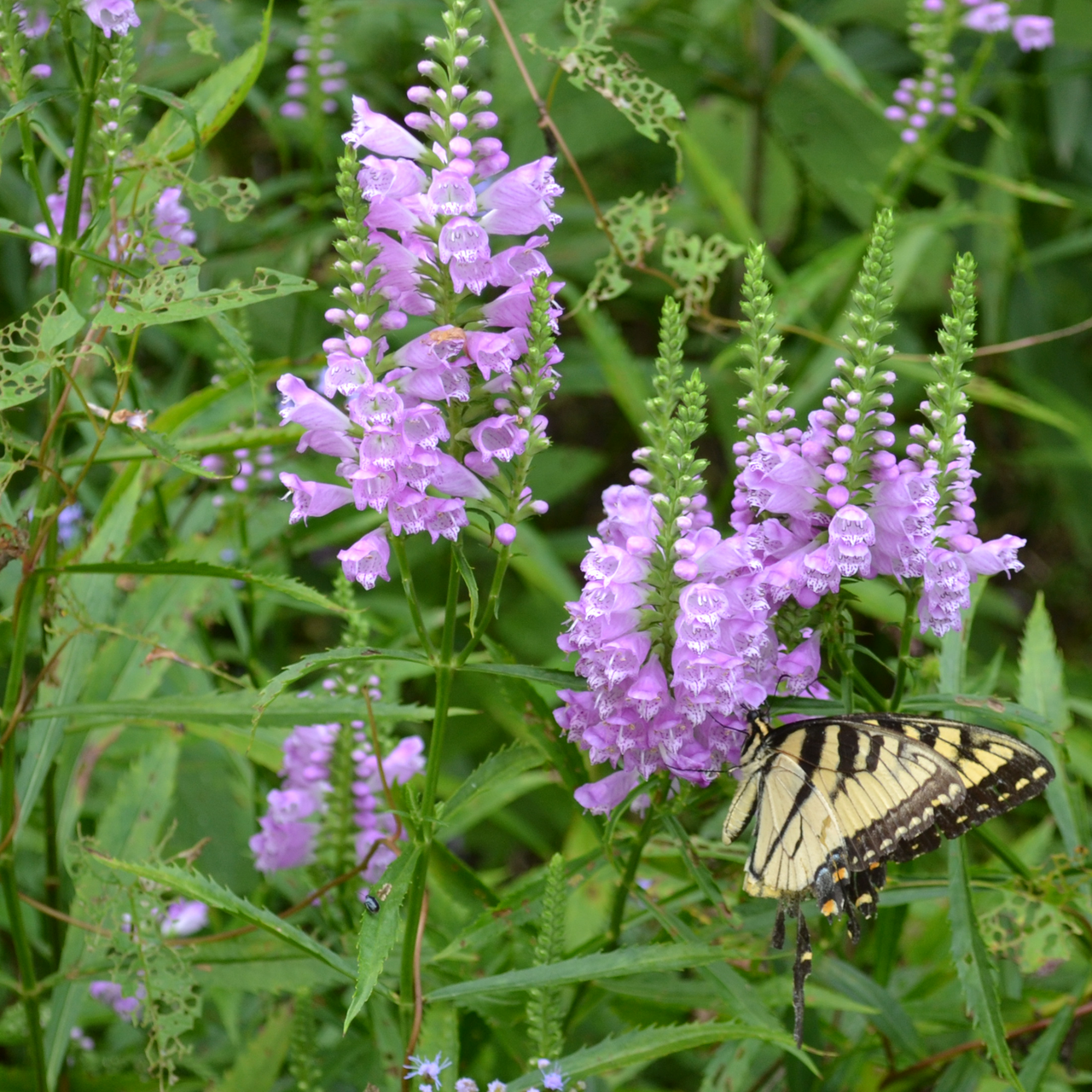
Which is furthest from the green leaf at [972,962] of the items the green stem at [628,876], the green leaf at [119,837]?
the green leaf at [119,837]

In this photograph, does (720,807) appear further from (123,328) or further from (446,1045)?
(123,328)

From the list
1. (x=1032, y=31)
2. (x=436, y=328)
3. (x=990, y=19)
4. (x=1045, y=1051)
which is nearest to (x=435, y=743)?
(x=436, y=328)

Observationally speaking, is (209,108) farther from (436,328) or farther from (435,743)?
(435,743)

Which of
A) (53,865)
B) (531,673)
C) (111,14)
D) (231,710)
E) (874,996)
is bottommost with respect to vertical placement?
(874,996)

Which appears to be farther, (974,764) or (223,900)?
(974,764)

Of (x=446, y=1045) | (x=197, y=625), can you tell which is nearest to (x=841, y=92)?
(x=197, y=625)

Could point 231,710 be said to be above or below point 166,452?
below
